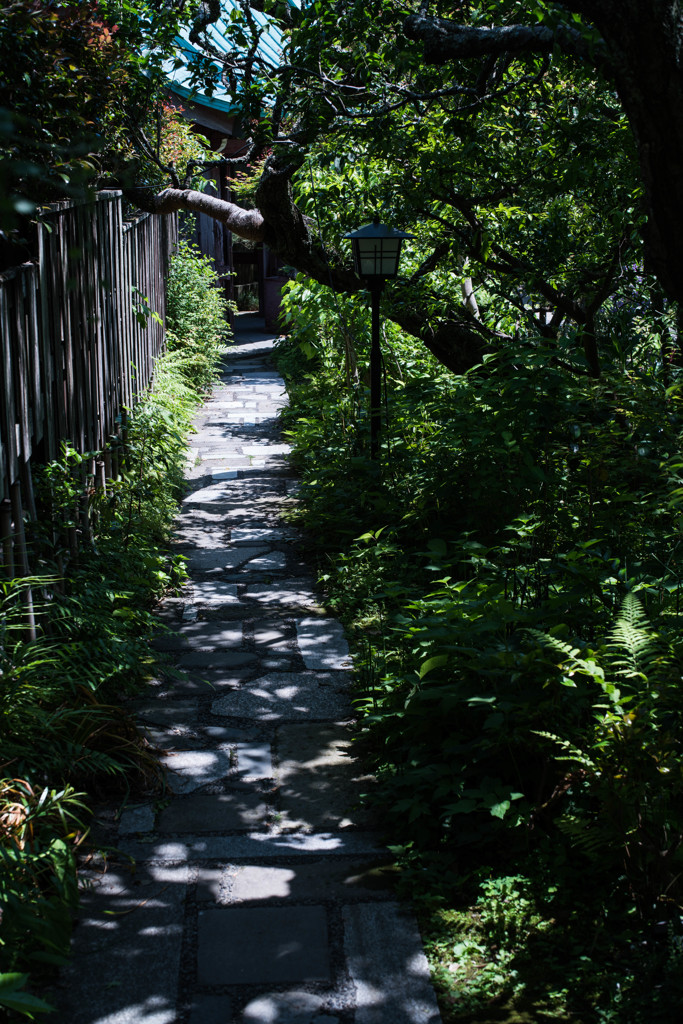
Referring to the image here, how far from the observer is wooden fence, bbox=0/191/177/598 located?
399 cm

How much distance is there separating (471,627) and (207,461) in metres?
6.44

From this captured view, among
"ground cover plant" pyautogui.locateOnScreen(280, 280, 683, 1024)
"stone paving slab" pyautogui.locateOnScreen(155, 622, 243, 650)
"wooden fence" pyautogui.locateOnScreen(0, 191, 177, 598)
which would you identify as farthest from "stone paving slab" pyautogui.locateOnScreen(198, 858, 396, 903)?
"stone paving slab" pyautogui.locateOnScreen(155, 622, 243, 650)

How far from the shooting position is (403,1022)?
245 centimetres

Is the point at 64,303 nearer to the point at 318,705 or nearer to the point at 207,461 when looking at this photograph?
the point at 318,705

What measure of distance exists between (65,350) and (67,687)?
2408 mm

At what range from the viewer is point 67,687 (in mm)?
3754

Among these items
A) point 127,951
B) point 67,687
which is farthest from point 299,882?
point 67,687

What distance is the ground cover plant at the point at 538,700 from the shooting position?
8.64ft

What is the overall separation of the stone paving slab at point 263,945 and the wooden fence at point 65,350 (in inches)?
A: 69.6

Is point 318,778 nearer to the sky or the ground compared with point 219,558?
nearer to the ground

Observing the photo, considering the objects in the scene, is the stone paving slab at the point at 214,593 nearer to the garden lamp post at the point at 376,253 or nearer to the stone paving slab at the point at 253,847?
the garden lamp post at the point at 376,253

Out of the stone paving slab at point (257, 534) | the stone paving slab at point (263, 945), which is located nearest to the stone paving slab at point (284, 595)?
the stone paving slab at point (257, 534)

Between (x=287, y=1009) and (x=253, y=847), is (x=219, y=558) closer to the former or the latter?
(x=253, y=847)

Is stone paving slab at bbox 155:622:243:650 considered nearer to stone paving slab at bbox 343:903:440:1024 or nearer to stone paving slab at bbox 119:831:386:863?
stone paving slab at bbox 119:831:386:863
